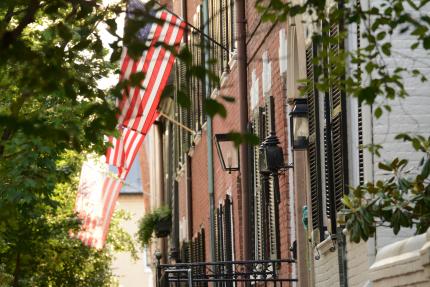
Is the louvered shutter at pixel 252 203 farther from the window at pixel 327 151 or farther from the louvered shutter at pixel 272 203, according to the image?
the window at pixel 327 151

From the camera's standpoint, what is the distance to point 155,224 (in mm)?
41594

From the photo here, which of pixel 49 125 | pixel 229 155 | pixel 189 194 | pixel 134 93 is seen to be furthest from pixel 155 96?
pixel 189 194

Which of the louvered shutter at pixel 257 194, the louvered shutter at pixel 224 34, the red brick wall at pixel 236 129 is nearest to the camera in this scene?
the red brick wall at pixel 236 129

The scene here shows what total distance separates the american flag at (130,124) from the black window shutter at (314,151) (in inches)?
57.6

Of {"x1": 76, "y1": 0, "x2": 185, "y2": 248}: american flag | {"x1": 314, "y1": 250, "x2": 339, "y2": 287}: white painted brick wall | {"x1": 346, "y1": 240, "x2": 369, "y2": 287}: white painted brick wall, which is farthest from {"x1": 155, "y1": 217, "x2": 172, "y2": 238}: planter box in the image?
{"x1": 346, "y1": 240, "x2": 369, "y2": 287}: white painted brick wall

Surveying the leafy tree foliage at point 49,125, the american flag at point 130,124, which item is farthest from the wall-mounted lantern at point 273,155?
the leafy tree foliage at point 49,125

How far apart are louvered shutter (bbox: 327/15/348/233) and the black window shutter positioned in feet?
2.19

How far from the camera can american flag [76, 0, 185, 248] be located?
14.9 m

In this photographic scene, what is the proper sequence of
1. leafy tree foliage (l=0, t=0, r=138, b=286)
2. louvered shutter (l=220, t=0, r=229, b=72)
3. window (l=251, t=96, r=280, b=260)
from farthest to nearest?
louvered shutter (l=220, t=0, r=229, b=72) < window (l=251, t=96, r=280, b=260) < leafy tree foliage (l=0, t=0, r=138, b=286)

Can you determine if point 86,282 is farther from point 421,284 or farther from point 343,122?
point 421,284

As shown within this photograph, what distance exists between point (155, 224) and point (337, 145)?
26.7 m

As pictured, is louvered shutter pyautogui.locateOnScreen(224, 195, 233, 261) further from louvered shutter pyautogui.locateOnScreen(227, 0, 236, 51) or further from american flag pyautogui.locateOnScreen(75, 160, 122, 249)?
american flag pyautogui.locateOnScreen(75, 160, 122, 249)

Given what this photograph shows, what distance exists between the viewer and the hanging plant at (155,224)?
40.9m

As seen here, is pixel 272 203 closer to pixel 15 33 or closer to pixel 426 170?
pixel 426 170
